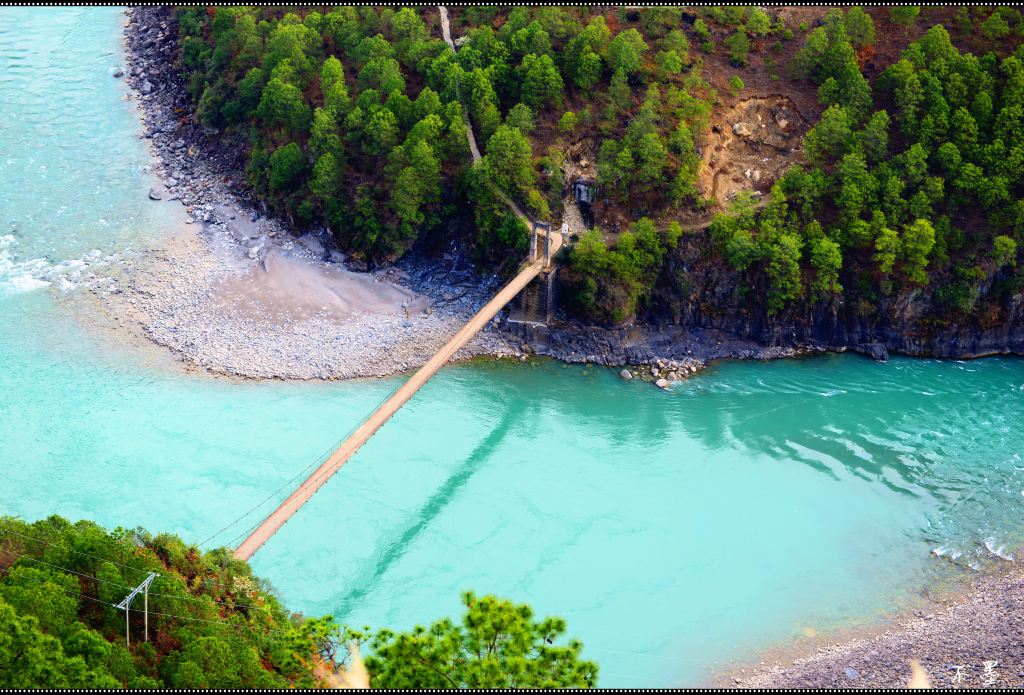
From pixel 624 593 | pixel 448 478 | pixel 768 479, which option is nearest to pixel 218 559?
pixel 448 478

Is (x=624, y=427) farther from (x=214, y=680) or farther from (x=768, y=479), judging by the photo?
(x=214, y=680)

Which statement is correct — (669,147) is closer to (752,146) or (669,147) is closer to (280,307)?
(752,146)

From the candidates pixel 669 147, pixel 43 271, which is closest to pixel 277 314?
pixel 43 271

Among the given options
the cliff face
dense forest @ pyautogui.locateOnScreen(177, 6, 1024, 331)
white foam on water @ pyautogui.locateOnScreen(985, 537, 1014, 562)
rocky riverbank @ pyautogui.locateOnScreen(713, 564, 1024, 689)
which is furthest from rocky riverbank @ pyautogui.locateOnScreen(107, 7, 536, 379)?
white foam on water @ pyautogui.locateOnScreen(985, 537, 1014, 562)

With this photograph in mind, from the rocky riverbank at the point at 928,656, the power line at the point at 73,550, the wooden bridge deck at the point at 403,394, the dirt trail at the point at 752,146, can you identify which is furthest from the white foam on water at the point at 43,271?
the rocky riverbank at the point at 928,656

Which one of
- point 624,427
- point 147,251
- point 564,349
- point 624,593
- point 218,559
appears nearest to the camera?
point 218,559

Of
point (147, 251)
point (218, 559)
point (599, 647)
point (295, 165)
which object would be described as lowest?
point (599, 647)

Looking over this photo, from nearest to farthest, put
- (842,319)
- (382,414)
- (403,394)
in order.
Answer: (382,414), (403,394), (842,319)
